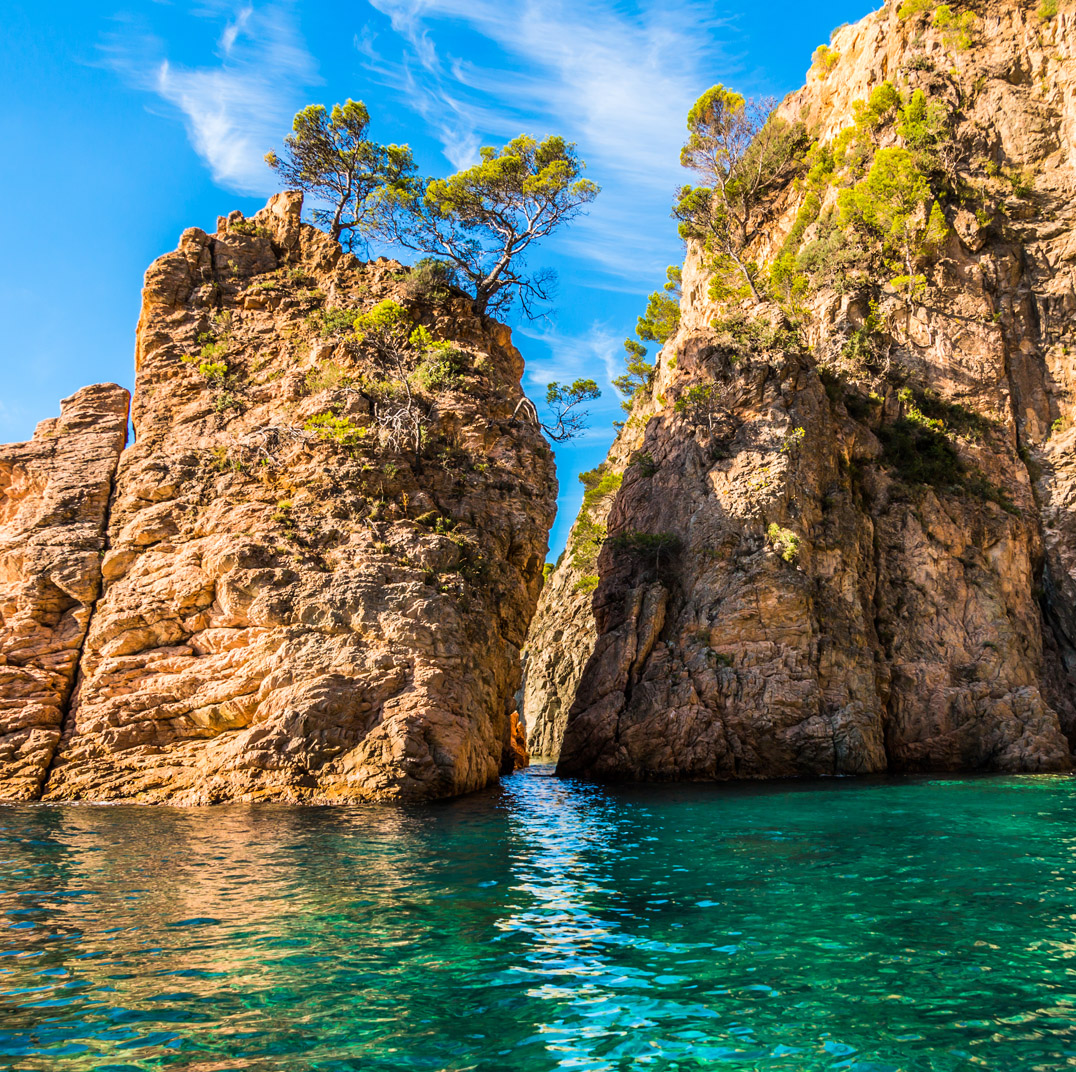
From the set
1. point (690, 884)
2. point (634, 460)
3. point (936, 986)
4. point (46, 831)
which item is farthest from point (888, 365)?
point (46, 831)

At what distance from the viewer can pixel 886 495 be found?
30.4 m

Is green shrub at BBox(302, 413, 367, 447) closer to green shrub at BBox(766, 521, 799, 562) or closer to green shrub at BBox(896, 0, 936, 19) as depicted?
green shrub at BBox(766, 521, 799, 562)

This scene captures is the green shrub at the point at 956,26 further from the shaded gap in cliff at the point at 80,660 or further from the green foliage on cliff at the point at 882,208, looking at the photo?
the shaded gap in cliff at the point at 80,660

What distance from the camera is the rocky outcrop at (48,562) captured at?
1736cm

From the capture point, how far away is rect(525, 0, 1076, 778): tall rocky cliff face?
82.7 feet

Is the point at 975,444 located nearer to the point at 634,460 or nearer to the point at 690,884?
the point at 634,460

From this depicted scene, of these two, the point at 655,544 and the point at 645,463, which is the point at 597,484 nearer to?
the point at 645,463

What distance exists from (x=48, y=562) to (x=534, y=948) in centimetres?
1806

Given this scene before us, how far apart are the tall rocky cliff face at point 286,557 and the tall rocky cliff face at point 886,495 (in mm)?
6585

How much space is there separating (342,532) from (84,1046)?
1639cm

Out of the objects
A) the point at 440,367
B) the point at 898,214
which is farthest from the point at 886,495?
the point at 440,367

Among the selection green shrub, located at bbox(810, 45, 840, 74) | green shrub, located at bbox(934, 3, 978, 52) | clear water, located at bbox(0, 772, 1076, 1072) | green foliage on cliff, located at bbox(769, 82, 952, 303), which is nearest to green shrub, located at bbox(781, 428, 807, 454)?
green foliage on cliff, located at bbox(769, 82, 952, 303)

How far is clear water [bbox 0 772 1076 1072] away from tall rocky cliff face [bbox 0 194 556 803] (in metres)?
4.13

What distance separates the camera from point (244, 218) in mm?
28188
